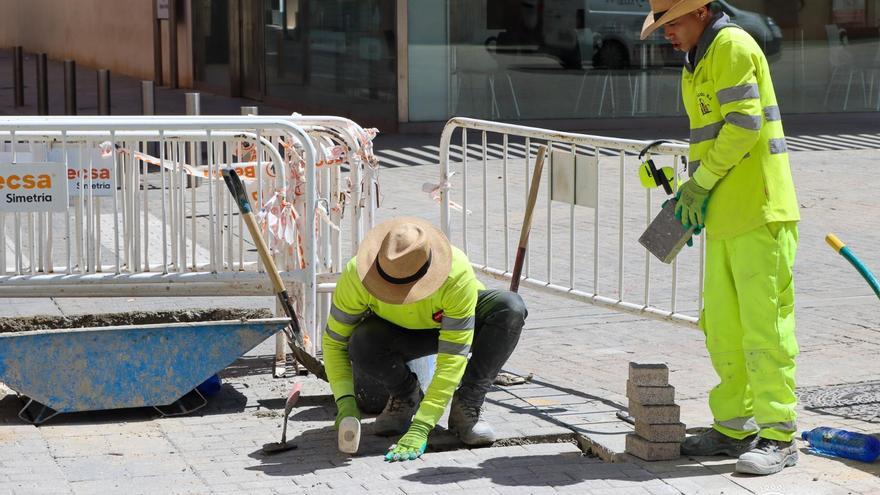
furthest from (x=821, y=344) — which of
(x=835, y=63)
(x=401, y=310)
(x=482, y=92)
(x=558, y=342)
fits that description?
(x=835, y=63)

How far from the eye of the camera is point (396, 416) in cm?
587

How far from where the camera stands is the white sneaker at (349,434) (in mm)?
5469

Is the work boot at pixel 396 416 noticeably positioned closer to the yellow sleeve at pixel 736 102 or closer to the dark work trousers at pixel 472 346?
the dark work trousers at pixel 472 346

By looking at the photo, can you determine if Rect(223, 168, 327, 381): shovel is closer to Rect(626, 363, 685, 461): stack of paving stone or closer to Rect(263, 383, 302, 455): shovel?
Rect(263, 383, 302, 455): shovel

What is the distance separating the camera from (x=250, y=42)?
73.3ft

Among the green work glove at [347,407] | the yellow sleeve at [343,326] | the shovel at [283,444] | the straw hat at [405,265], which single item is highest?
the straw hat at [405,265]

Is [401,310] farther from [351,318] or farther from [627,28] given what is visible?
[627,28]

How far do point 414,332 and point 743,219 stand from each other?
1.48 metres

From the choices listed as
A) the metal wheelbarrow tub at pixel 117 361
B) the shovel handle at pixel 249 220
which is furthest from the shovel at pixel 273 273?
the metal wheelbarrow tub at pixel 117 361

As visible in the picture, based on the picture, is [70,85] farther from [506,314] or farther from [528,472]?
[528,472]

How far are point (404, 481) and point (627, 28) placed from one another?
14.0 meters

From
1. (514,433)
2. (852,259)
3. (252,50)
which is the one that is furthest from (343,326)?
(252,50)

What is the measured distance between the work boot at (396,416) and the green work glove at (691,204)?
141 centimetres

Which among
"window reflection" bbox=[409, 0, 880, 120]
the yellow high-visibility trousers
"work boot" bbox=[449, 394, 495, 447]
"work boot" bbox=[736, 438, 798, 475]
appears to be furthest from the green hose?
"window reflection" bbox=[409, 0, 880, 120]
